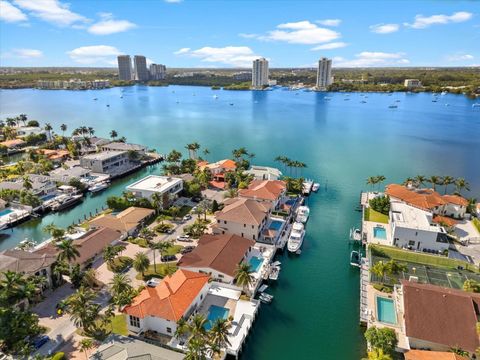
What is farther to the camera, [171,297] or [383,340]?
[171,297]

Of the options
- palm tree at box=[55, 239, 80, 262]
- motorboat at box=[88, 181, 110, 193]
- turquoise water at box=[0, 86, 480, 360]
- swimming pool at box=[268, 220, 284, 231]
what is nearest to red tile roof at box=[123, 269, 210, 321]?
turquoise water at box=[0, 86, 480, 360]

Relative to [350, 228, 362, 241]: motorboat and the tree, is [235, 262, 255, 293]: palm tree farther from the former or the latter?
[350, 228, 362, 241]: motorboat

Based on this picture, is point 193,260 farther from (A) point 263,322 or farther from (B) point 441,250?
(B) point 441,250

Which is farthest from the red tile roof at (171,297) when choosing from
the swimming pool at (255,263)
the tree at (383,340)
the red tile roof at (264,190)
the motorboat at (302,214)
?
the motorboat at (302,214)

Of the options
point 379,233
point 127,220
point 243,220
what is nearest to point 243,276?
point 243,220

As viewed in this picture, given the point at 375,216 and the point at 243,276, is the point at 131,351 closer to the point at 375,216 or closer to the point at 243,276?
the point at 243,276
